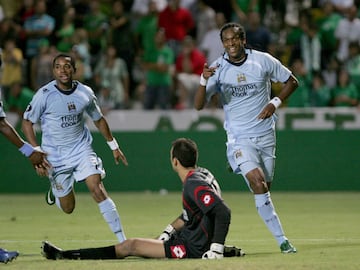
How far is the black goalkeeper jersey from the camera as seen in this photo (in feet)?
31.2

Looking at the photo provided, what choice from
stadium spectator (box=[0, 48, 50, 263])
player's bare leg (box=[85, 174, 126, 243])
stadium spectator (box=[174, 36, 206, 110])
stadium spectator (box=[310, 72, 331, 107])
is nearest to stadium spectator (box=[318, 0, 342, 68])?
stadium spectator (box=[310, 72, 331, 107])

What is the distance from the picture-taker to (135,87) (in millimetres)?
22031

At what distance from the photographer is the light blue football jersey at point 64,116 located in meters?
11.8

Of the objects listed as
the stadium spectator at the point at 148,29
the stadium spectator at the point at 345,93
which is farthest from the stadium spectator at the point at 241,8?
the stadium spectator at the point at 345,93

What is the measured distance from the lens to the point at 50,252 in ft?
33.2

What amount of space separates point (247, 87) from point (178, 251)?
2.49m

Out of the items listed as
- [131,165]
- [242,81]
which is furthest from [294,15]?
[242,81]

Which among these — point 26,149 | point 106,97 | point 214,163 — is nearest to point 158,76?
point 106,97

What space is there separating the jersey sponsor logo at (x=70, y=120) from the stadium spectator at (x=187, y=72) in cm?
858

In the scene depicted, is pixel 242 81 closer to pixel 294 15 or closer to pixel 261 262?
pixel 261 262

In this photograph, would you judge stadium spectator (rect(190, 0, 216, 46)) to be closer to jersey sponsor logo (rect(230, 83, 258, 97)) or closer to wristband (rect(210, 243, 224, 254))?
jersey sponsor logo (rect(230, 83, 258, 97))

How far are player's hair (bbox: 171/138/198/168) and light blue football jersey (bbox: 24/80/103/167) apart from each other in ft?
7.60

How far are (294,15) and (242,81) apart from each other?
11.5 m

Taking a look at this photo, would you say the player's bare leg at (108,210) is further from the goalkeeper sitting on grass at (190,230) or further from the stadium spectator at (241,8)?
the stadium spectator at (241,8)
